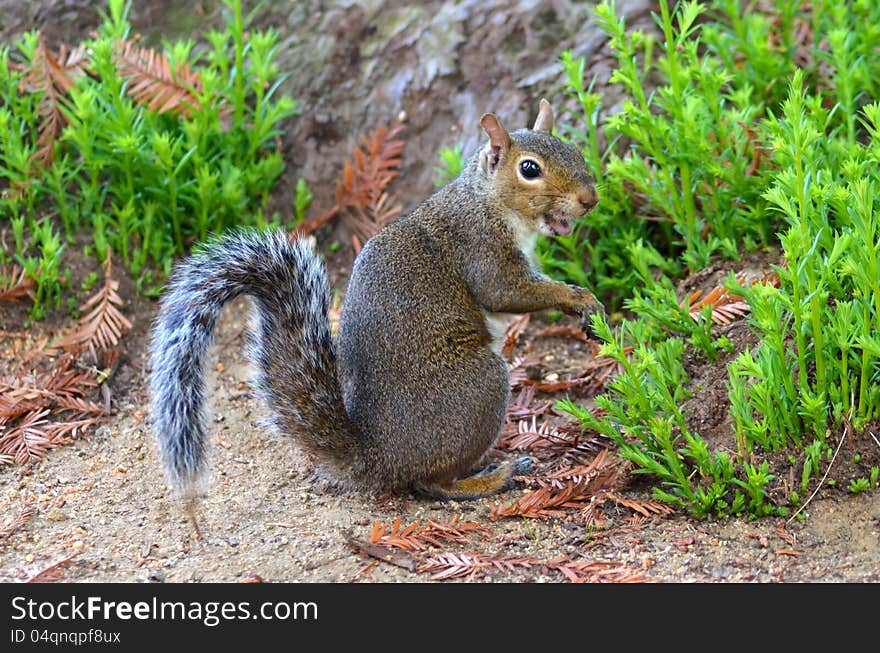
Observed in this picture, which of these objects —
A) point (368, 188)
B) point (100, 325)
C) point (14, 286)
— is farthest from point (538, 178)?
point (14, 286)

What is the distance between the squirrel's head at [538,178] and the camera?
3.78 meters

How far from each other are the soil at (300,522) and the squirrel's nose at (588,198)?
Answer: 63cm

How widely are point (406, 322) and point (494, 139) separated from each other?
0.74 metres

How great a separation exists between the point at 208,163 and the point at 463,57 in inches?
51.8

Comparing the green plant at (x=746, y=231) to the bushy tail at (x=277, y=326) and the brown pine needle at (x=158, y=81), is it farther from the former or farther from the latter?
the brown pine needle at (x=158, y=81)

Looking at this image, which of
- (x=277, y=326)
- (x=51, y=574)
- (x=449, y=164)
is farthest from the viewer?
(x=449, y=164)

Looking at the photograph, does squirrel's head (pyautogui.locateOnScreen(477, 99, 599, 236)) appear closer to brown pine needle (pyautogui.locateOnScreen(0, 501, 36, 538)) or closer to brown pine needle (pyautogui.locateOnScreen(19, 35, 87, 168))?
brown pine needle (pyautogui.locateOnScreen(0, 501, 36, 538))

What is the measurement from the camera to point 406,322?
358cm

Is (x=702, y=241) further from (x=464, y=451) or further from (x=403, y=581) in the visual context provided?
(x=403, y=581)

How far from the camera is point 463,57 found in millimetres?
5289

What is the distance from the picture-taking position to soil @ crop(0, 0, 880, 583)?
3051 mm

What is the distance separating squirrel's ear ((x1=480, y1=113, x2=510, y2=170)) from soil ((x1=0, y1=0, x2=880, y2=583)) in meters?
0.94

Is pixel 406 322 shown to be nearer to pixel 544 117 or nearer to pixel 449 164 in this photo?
pixel 544 117

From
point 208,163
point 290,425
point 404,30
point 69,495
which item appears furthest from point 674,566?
point 404,30
